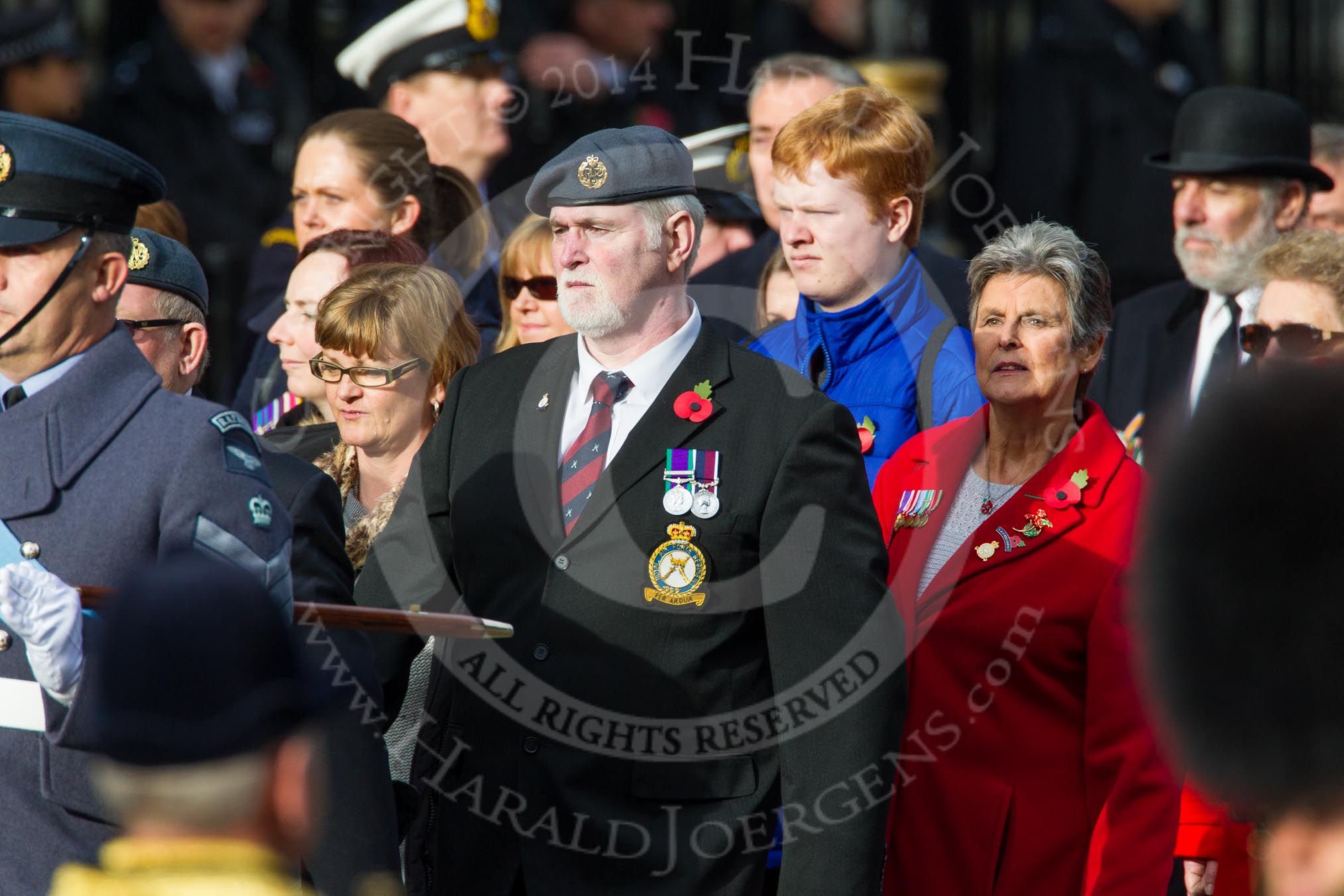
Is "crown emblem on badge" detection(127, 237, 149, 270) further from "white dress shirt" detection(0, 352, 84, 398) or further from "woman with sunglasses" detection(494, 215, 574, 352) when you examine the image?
"woman with sunglasses" detection(494, 215, 574, 352)

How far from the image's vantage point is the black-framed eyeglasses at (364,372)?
13.8 feet

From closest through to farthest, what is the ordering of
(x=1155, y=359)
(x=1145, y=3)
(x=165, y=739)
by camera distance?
(x=165, y=739), (x=1155, y=359), (x=1145, y=3)

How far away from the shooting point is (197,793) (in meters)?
1.88

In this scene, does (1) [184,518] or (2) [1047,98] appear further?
(2) [1047,98]

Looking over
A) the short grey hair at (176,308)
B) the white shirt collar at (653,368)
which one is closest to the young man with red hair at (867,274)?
the white shirt collar at (653,368)

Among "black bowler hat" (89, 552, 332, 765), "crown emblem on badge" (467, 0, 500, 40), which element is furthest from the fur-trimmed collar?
"crown emblem on badge" (467, 0, 500, 40)

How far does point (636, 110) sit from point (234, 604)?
661 centimetres

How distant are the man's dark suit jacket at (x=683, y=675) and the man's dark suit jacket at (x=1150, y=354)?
235 centimetres

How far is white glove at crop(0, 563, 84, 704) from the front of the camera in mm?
2678

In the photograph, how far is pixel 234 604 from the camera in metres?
1.93

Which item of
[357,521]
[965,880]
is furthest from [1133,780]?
[357,521]

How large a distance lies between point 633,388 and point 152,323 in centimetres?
113

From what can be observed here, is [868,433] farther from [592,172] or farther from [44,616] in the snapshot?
[44,616]

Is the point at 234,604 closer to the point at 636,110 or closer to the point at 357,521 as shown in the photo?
the point at 357,521
